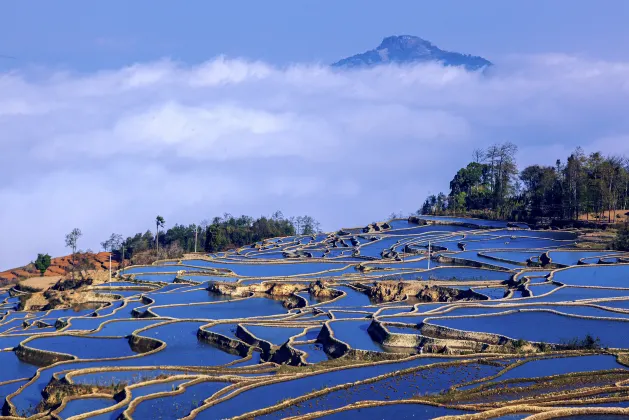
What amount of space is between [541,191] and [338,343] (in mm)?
57545

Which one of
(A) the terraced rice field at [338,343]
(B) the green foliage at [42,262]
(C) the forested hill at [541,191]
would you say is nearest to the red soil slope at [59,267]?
(B) the green foliage at [42,262]

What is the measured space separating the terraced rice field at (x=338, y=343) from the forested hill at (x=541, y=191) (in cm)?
1949

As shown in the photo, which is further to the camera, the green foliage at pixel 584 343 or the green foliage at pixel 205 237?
the green foliage at pixel 205 237

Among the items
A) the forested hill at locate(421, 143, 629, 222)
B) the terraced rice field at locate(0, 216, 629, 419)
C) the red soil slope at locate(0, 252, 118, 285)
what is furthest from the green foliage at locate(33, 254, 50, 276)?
the forested hill at locate(421, 143, 629, 222)

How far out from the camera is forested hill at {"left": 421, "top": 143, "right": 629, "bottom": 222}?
7444 centimetres

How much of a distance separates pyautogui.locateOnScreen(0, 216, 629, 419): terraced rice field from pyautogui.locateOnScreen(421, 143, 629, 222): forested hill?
→ 64.0 ft

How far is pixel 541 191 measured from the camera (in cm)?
8181

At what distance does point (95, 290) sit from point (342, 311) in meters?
18.4

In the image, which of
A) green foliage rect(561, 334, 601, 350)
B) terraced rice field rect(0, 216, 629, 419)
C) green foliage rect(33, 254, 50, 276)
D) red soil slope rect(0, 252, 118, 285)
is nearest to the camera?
terraced rice field rect(0, 216, 629, 419)

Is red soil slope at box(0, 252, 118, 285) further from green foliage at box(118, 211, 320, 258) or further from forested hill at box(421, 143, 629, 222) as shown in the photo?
forested hill at box(421, 143, 629, 222)

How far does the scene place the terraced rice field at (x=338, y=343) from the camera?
21984 mm

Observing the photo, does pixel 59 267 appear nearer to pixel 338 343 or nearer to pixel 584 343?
pixel 338 343

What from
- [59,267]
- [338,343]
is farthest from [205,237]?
[338,343]

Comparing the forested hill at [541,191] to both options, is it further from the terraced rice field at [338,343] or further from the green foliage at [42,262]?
the green foliage at [42,262]
